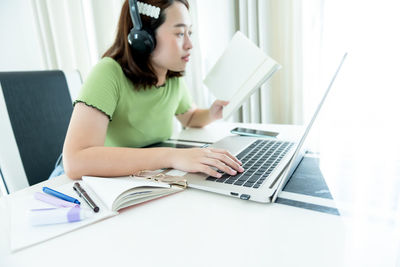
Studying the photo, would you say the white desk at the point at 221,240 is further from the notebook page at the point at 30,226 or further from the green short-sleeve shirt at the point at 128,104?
the green short-sleeve shirt at the point at 128,104

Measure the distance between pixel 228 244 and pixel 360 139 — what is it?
0.52 meters

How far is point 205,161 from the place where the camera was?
0.54m

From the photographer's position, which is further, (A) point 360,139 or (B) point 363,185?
(A) point 360,139

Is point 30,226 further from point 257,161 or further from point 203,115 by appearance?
point 203,115

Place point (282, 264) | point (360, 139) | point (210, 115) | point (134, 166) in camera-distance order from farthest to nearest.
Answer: point (210, 115) < point (360, 139) < point (134, 166) < point (282, 264)

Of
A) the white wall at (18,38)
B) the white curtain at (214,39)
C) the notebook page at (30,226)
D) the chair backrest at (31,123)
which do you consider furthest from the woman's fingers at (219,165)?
the white wall at (18,38)

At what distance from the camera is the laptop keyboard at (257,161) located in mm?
494

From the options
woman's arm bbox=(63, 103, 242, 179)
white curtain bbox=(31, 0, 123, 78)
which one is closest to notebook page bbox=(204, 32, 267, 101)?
woman's arm bbox=(63, 103, 242, 179)

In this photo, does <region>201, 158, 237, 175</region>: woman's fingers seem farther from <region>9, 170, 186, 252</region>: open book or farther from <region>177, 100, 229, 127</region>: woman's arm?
<region>177, 100, 229, 127</region>: woman's arm

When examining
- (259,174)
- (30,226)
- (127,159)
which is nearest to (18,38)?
(127,159)

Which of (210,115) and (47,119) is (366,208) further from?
(47,119)

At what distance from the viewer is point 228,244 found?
1.13 feet

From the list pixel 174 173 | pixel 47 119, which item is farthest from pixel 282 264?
pixel 47 119

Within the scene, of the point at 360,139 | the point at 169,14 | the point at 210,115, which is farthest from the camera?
the point at 210,115
